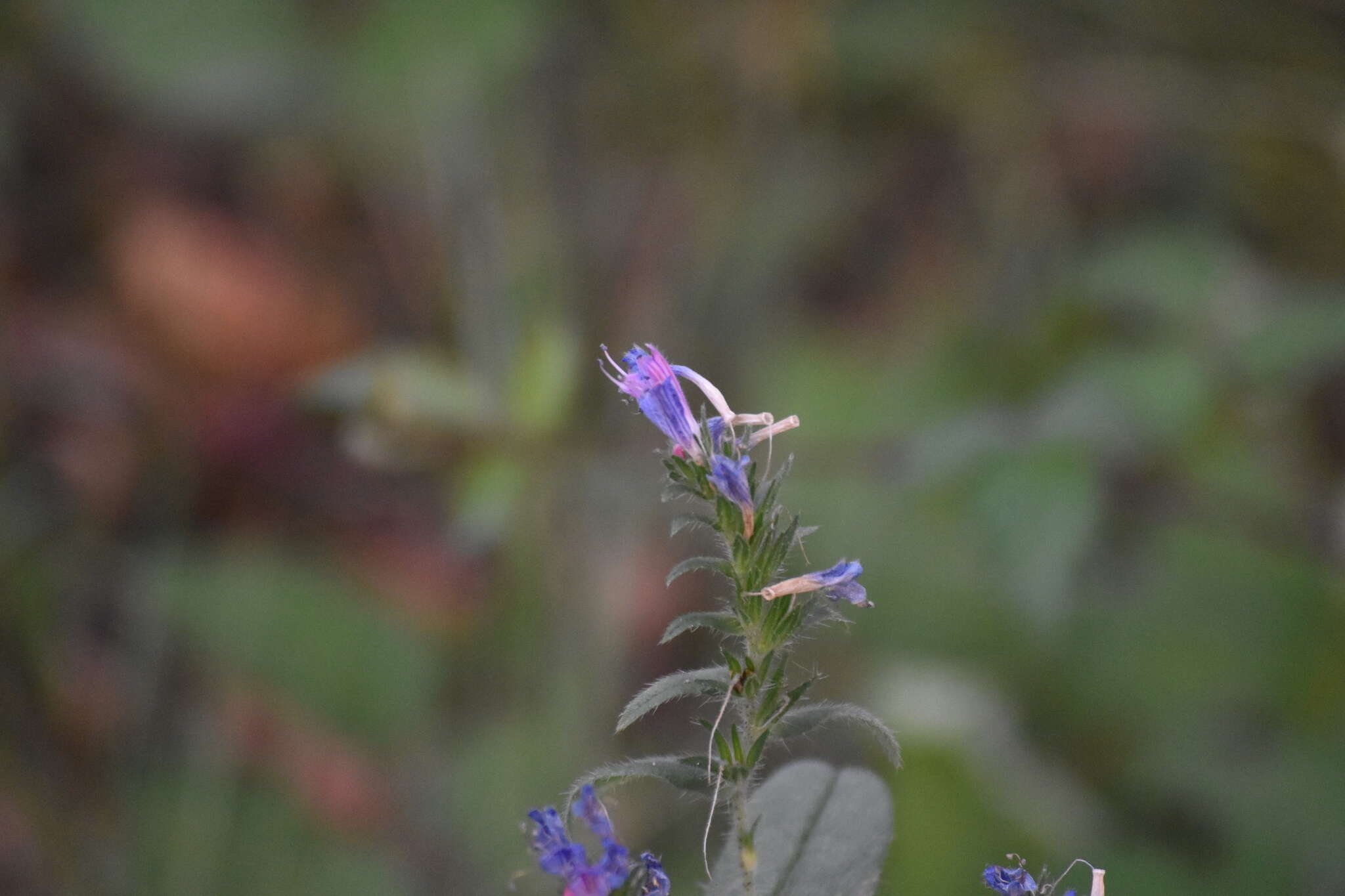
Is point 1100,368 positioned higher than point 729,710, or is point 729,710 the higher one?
point 1100,368

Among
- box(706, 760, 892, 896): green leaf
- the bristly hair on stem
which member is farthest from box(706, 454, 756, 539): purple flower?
box(706, 760, 892, 896): green leaf

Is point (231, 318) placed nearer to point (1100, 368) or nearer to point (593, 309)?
point (593, 309)

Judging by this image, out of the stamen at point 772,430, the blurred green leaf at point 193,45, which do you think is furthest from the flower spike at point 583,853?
the blurred green leaf at point 193,45

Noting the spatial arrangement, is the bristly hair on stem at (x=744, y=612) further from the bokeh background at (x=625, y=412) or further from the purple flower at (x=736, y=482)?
the bokeh background at (x=625, y=412)

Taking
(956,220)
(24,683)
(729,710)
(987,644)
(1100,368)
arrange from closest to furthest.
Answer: (729,710)
(1100,368)
(987,644)
(24,683)
(956,220)

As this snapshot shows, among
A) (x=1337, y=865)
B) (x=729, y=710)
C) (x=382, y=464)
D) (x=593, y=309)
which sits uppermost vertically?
(x=593, y=309)

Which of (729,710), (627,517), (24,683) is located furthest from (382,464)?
(729,710)
